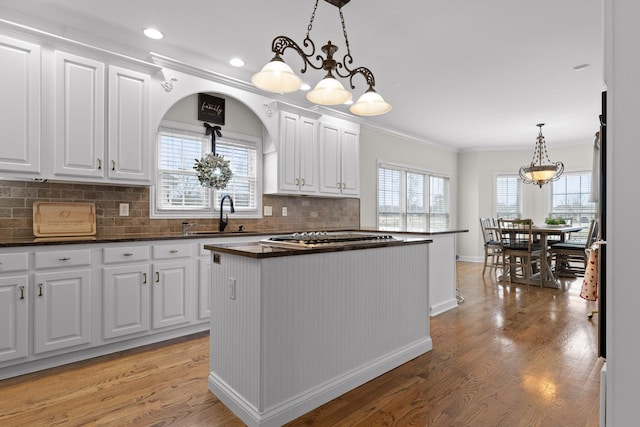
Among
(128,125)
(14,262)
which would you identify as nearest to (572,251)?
(128,125)

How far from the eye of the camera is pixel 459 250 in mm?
8562

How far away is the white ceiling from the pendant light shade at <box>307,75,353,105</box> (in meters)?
0.83

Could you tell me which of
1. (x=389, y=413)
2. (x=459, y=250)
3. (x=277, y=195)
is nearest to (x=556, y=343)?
(x=389, y=413)

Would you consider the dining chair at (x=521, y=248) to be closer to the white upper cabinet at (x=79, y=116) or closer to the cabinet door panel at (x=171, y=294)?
the cabinet door panel at (x=171, y=294)

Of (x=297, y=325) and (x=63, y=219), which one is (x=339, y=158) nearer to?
(x=63, y=219)

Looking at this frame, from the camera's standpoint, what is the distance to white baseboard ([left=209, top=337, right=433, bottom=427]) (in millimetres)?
1922

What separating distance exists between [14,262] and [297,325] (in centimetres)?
207

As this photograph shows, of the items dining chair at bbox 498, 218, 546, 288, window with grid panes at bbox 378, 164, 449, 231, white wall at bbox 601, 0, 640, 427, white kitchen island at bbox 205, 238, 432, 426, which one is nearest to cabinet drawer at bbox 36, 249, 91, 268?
white kitchen island at bbox 205, 238, 432, 426

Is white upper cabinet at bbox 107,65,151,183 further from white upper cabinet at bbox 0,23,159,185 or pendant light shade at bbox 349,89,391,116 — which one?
pendant light shade at bbox 349,89,391,116

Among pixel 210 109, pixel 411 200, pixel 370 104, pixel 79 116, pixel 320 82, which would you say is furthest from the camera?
pixel 411 200

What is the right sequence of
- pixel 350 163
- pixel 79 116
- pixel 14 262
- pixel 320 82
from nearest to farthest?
pixel 320 82, pixel 14 262, pixel 79 116, pixel 350 163

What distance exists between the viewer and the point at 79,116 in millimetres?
2975

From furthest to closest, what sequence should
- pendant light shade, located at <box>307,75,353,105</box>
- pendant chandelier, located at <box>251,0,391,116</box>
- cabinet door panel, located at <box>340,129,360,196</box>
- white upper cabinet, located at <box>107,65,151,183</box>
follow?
cabinet door panel, located at <box>340,129,360,196</box> → white upper cabinet, located at <box>107,65,151,183</box> → pendant light shade, located at <box>307,75,353,105</box> → pendant chandelier, located at <box>251,0,391,116</box>

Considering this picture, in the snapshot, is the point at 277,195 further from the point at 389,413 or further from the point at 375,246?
the point at 389,413
